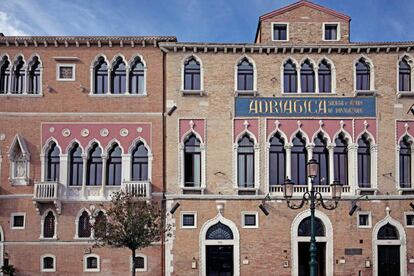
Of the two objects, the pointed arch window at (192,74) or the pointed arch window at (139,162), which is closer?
the pointed arch window at (139,162)

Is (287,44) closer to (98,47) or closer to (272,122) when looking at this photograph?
(272,122)

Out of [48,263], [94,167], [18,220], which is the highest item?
[94,167]

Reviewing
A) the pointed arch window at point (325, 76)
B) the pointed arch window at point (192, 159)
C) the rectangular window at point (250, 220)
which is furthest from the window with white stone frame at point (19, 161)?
the pointed arch window at point (325, 76)

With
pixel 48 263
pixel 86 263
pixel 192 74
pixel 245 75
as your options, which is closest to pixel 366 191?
pixel 245 75

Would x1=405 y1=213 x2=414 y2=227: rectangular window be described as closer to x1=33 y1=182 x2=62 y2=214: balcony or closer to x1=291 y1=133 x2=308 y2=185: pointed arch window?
x1=291 y1=133 x2=308 y2=185: pointed arch window

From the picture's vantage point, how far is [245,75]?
2670 cm

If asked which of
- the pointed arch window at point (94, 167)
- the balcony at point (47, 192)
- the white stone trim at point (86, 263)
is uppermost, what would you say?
the pointed arch window at point (94, 167)

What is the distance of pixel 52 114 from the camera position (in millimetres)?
26234

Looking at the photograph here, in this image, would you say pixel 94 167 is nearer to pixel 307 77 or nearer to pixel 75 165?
pixel 75 165

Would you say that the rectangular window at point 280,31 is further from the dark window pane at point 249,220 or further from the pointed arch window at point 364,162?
the dark window pane at point 249,220

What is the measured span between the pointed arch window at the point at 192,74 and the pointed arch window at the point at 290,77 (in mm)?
4098

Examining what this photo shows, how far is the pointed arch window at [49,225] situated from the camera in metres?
25.6

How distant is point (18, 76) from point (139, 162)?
7127 mm

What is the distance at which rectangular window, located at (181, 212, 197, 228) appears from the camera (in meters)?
25.5
